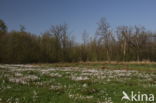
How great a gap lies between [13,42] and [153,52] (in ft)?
173

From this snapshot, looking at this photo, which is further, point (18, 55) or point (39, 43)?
point (39, 43)

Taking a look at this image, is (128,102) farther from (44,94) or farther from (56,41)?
(56,41)

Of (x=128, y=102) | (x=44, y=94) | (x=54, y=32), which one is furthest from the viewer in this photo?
(x=54, y=32)

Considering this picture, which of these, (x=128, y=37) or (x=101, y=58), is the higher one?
(x=128, y=37)

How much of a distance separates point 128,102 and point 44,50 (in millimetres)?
66200

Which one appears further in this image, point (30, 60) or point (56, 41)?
point (56, 41)

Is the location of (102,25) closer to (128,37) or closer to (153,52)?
(128,37)

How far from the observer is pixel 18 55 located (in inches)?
2517

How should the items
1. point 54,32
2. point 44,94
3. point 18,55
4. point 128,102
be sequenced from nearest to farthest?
point 128,102 → point 44,94 → point 18,55 → point 54,32

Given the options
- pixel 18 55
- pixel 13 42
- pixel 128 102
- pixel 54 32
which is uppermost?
pixel 54 32

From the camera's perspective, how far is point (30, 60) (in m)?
66.6

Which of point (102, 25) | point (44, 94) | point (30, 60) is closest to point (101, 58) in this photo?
point (102, 25)

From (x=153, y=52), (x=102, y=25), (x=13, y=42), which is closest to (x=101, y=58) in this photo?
(x=102, y=25)

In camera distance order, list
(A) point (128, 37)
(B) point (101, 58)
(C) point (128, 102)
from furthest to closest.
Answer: (A) point (128, 37)
(B) point (101, 58)
(C) point (128, 102)
